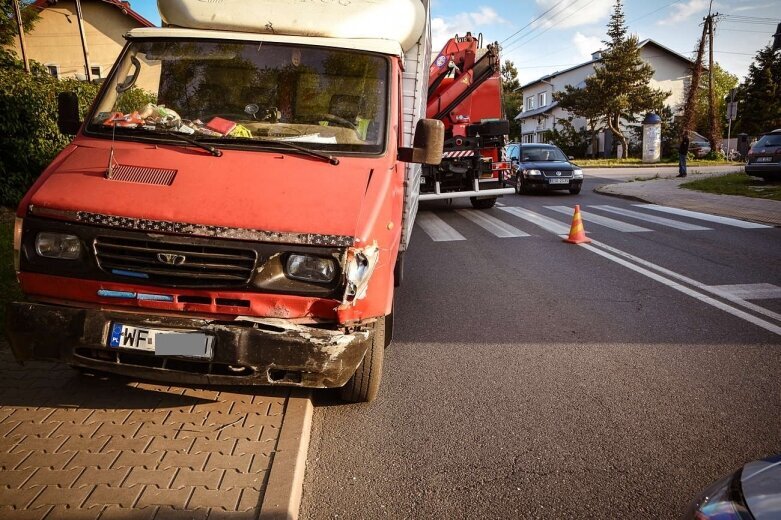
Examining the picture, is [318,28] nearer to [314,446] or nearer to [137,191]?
[137,191]

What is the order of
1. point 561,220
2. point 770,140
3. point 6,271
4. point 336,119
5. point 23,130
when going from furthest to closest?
point 770,140 → point 561,220 → point 23,130 → point 6,271 → point 336,119

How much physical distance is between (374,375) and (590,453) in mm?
1389

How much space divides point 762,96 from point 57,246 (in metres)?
55.0

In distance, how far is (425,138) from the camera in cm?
428

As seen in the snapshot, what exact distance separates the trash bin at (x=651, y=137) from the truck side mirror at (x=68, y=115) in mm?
37796

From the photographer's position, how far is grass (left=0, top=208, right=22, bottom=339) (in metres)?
5.18

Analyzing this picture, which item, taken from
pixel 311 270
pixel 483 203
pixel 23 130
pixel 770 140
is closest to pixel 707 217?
pixel 483 203

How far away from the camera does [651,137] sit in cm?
3691

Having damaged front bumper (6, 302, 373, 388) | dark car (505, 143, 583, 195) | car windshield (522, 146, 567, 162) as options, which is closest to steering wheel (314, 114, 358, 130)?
damaged front bumper (6, 302, 373, 388)

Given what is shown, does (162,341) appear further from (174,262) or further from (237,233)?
(237,233)

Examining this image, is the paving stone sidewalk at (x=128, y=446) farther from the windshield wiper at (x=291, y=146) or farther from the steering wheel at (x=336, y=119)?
the steering wheel at (x=336, y=119)

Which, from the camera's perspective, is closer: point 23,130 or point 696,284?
point 696,284

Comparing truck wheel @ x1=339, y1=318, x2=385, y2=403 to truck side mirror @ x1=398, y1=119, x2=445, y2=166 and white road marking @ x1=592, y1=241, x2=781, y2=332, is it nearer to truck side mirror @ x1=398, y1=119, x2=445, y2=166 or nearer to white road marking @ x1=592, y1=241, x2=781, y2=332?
truck side mirror @ x1=398, y1=119, x2=445, y2=166

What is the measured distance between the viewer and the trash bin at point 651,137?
119 feet
